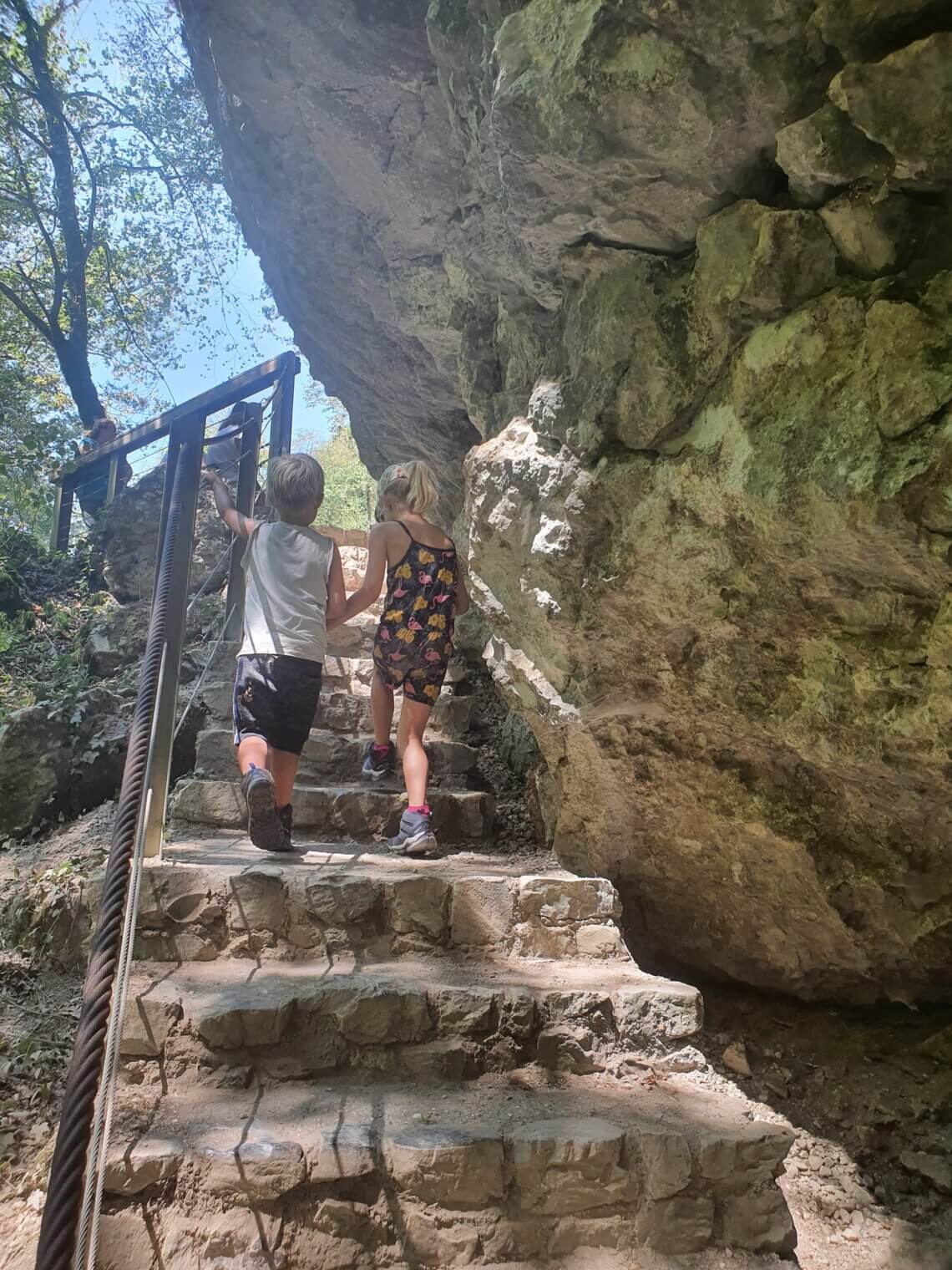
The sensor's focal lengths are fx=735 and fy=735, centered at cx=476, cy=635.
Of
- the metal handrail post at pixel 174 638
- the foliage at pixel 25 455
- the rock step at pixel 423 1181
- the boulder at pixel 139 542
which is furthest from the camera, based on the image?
the foliage at pixel 25 455

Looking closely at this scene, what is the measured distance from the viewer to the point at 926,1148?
2.89 meters

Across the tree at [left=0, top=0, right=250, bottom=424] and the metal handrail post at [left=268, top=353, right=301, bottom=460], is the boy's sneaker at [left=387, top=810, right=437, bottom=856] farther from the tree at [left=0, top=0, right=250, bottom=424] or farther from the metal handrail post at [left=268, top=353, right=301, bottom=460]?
the tree at [left=0, top=0, right=250, bottom=424]

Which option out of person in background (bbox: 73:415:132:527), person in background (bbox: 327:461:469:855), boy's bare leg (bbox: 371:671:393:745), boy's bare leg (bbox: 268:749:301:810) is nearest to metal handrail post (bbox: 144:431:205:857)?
boy's bare leg (bbox: 268:749:301:810)

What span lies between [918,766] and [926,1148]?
170cm

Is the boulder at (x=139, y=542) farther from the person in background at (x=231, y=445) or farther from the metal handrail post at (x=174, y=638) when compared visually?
the metal handrail post at (x=174, y=638)

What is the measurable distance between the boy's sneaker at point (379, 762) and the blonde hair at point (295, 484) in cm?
133

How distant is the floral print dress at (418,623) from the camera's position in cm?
359

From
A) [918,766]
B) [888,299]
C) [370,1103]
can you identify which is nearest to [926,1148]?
[918,766]

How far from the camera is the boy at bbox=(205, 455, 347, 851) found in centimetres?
293

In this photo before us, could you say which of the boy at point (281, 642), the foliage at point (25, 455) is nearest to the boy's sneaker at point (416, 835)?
the boy at point (281, 642)

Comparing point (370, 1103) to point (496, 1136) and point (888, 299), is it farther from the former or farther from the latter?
point (888, 299)

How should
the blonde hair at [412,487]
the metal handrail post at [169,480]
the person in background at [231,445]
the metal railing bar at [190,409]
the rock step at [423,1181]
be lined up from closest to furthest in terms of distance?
the rock step at [423,1181] → the metal handrail post at [169,480] → the metal railing bar at [190,409] → the blonde hair at [412,487] → the person in background at [231,445]

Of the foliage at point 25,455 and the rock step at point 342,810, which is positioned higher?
the foliage at point 25,455

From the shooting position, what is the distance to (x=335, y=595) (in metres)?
3.38
